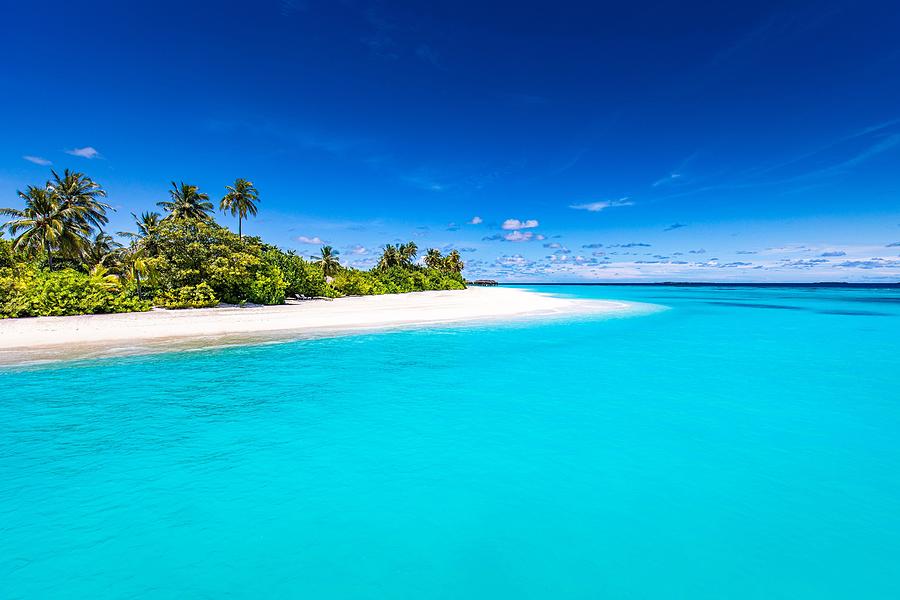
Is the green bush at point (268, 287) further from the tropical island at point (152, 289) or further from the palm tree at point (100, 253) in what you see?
the palm tree at point (100, 253)

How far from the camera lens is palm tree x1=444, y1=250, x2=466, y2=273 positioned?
114500mm

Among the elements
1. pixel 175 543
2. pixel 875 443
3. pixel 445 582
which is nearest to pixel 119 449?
pixel 175 543

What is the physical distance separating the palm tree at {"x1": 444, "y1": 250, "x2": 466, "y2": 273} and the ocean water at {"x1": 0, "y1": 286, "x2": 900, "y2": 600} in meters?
102

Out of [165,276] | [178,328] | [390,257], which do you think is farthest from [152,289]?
[390,257]

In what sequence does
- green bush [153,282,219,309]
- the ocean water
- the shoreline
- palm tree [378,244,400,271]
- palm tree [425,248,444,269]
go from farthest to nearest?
1. palm tree [425,248,444,269]
2. palm tree [378,244,400,271]
3. green bush [153,282,219,309]
4. the shoreline
5. the ocean water

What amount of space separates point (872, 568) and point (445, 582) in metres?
4.85

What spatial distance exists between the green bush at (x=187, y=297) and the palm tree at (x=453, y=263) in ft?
277

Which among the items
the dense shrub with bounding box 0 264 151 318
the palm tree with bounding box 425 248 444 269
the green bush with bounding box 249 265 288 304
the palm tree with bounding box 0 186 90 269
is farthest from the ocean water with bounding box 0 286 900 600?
the palm tree with bounding box 425 248 444 269

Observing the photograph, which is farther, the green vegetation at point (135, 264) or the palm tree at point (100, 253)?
the palm tree at point (100, 253)

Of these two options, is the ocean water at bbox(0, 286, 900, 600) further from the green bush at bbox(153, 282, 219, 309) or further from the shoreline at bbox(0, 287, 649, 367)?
the green bush at bbox(153, 282, 219, 309)

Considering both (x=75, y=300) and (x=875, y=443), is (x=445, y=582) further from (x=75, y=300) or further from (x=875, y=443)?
(x=75, y=300)

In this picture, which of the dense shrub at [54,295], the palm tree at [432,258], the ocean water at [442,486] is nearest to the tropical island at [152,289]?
the dense shrub at [54,295]

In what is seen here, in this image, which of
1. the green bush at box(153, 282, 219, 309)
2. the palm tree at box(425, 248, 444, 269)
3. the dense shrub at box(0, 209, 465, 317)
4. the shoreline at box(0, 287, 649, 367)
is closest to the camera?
the shoreline at box(0, 287, 649, 367)

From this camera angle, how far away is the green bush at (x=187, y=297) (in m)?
29.1
